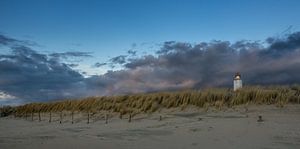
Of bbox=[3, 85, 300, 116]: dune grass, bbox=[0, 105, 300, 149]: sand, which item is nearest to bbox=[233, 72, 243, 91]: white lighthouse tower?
bbox=[3, 85, 300, 116]: dune grass

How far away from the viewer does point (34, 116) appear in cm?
2469

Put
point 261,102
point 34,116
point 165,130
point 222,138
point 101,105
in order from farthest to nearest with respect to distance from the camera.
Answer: point 34,116, point 101,105, point 261,102, point 165,130, point 222,138

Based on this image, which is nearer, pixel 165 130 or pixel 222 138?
pixel 222 138

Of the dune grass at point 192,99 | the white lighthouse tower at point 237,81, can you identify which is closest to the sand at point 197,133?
the dune grass at point 192,99

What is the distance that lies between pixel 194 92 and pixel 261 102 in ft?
11.7

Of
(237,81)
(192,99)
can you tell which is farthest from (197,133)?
(237,81)

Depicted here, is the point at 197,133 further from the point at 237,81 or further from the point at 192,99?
the point at 237,81

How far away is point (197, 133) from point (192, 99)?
6345 millimetres

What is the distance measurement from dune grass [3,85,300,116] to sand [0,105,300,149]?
0.82 meters

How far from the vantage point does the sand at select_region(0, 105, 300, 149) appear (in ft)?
33.6

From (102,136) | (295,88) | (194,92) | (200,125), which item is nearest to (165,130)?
(200,125)

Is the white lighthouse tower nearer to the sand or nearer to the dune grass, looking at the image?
the dune grass

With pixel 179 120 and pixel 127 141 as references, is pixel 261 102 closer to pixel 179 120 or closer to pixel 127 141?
pixel 179 120

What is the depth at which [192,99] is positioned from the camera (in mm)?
17969
